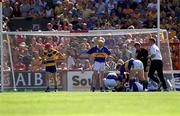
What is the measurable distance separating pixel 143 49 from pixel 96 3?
985 centimetres

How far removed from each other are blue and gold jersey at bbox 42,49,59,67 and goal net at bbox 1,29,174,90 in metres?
1.27

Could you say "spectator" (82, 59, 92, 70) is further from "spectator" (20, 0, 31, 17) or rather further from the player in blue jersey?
"spectator" (20, 0, 31, 17)

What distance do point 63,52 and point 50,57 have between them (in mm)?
1993

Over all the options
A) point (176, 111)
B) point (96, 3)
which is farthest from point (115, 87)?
point (176, 111)

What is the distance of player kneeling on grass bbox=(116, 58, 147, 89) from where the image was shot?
27828 mm

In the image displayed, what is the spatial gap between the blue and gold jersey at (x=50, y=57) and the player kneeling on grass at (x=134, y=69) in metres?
2.61

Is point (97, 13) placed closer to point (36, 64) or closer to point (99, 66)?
point (36, 64)

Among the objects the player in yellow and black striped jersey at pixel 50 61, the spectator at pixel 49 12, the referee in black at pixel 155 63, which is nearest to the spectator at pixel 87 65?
the player in yellow and black striped jersey at pixel 50 61

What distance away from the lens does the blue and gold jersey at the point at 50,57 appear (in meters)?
28.9

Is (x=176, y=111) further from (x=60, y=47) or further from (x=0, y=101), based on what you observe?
(x=60, y=47)

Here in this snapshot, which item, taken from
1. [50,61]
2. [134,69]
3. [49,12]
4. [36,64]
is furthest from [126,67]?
[49,12]

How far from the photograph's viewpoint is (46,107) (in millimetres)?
15164

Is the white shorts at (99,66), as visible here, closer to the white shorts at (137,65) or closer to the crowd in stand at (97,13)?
the white shorts at (137,65)

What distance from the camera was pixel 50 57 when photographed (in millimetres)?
28953
